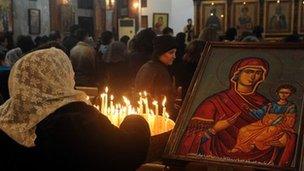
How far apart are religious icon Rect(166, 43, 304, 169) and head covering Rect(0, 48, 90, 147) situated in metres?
0.73

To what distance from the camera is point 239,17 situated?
1612cm

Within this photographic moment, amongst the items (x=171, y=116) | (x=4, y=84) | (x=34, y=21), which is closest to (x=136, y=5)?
(x=34, y=21)

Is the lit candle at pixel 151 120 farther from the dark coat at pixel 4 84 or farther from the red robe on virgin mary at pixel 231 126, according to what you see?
the dark coat at pixel 4 84

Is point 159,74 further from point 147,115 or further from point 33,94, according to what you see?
point 33,94

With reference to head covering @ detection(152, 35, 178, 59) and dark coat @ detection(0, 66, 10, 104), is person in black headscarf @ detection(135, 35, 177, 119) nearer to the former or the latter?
head covering @ detection(152, 35, 178, 59)

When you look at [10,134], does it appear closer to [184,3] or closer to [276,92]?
[276,92]

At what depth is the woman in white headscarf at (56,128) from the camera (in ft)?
6.33

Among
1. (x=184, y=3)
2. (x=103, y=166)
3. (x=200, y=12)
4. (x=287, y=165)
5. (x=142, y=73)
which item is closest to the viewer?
(x=103, y=166)

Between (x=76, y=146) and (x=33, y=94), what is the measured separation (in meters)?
0.30

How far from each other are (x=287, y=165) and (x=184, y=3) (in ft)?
54.6

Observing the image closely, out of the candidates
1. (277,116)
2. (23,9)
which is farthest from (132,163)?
(23,9)

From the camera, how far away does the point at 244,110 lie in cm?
256

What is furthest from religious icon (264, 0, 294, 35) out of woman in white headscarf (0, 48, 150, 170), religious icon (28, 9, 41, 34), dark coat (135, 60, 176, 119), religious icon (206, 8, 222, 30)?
woman in white headscarf (0, 48, 150, 170)

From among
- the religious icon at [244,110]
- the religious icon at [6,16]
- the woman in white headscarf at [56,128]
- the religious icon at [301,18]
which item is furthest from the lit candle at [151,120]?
the religious icon at [301,18]
